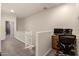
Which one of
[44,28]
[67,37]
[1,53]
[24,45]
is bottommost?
[1,53]

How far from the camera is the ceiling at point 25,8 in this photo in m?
2.41

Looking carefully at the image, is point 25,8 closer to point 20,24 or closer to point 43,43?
point 20,24

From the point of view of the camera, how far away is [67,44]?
A: 265 centimetres

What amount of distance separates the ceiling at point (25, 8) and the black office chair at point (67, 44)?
82 centimetres

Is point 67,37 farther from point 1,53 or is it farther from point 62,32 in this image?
point 1,53

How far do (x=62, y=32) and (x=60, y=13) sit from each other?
1.51 ft

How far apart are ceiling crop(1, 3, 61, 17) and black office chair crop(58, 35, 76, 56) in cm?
82

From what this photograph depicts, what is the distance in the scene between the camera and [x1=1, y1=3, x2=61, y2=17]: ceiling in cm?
241

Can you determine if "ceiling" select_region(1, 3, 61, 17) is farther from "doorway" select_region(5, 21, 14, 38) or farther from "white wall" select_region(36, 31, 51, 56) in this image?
"white wall" select_region(36, 31, 51, 56)

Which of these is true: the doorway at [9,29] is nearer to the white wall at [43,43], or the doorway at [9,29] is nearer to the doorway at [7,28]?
the doorway at [7,28]

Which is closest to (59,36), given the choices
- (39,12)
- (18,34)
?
(39,12)

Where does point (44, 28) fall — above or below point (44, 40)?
above

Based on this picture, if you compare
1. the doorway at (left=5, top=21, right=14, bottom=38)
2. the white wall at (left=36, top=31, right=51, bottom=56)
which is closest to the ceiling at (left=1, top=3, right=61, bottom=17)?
the doorway at (left=5, top=21, right=14, bottom=38)

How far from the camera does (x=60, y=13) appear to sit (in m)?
2.46
